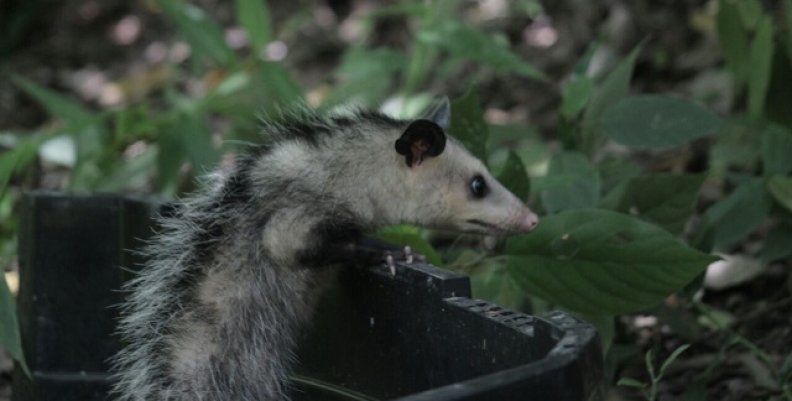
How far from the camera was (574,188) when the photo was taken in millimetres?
2445

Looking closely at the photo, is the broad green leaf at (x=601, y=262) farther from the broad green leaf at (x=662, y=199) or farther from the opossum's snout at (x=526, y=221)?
the broad green leaf at (x=662, y=199)

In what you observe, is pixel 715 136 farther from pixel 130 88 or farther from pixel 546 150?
pixel 130 88

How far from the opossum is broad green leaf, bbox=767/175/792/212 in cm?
62

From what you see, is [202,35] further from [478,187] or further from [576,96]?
[478,187]

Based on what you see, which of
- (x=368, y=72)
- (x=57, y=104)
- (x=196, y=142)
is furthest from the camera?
(x=368, y=72)

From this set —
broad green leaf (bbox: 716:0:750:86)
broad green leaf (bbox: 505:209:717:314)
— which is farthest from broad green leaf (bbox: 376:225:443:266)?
broad green leaf (bbox: 716:0:750:86)

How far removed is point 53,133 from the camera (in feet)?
9.99

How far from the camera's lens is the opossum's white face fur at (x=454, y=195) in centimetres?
212

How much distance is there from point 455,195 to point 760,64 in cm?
82

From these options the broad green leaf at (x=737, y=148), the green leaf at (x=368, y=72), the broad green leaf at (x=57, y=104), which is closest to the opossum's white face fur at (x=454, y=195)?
the broad green leaf at (x=737, y=148)

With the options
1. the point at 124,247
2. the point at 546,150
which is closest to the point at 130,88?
the point at 546,150

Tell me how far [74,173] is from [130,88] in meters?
1.79

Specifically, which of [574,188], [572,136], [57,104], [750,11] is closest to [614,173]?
[572,136]

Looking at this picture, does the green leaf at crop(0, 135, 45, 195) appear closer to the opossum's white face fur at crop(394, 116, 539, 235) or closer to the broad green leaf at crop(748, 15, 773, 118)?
the opossum's white face fur at crop(394, 116, 539, 235)
